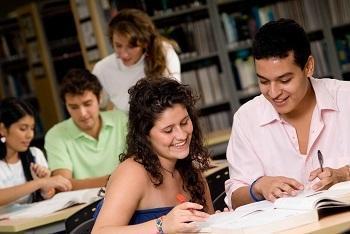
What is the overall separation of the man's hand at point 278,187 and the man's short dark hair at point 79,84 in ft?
6.48

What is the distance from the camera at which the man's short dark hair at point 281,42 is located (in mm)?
2607

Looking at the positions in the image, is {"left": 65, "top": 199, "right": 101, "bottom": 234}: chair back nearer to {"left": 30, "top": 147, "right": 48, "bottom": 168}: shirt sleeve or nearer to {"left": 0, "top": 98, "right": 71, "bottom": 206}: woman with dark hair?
{"left": 0, "top": 98, "right": 71, "bottom": 206}: woman with dark hair

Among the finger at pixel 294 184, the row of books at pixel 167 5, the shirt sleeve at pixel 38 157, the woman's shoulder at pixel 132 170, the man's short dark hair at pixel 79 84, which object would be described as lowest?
the finger at pixel 294 184

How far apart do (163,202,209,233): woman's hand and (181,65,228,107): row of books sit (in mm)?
4507

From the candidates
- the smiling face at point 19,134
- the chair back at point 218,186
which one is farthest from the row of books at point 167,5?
the chair back at point 218,186

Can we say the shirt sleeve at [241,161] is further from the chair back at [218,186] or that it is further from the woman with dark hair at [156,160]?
the chair back at [218,186]

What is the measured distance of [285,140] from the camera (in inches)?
108

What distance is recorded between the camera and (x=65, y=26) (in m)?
7.81

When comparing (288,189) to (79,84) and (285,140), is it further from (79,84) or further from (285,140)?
(79,84)

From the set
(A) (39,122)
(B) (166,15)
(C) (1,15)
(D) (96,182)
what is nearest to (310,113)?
(D) (96,182)

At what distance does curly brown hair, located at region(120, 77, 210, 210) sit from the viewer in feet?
8.61

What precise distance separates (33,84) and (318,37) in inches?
125

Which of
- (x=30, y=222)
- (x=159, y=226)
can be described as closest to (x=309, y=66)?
(x=159, y=226)

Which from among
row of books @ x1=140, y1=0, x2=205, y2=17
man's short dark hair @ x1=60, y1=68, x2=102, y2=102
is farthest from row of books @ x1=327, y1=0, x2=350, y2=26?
man's short dark hair @ x1=60, y1=68, x2=102, y2=102
